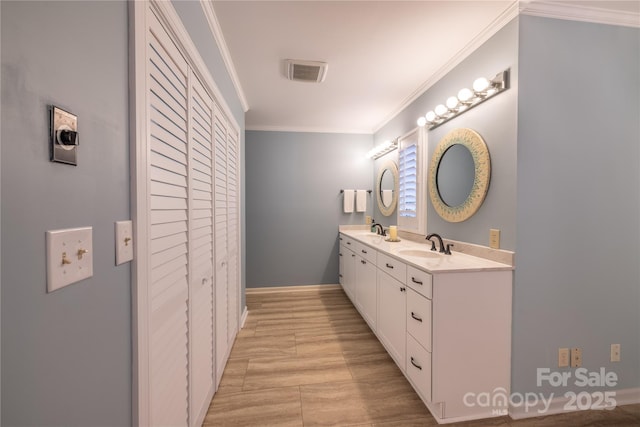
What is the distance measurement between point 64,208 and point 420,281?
1.58 meters

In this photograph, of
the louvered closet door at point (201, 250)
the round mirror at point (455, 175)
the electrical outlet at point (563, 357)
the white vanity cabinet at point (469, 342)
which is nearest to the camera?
the louvered closet door at point (201, 250)

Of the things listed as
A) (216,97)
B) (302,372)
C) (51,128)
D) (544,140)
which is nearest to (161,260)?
(51,128)

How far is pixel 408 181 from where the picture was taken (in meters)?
2.77

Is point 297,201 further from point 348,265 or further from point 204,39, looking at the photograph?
point 204,39

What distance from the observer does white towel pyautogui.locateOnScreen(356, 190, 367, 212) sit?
12.6 feet

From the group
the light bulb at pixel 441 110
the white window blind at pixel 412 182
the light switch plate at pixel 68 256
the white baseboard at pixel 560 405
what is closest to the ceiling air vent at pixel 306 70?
the light bulb at pixel 441 110

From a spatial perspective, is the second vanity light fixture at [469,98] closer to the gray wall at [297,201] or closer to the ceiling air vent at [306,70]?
the ceiling air vent at [306,70]

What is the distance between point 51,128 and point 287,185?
3300 millimetres

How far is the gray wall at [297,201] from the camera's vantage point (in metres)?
3.69

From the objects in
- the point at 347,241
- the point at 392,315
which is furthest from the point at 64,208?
the point at 347,241

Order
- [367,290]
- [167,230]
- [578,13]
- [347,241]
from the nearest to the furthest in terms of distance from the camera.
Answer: [167,230] → [578,13] → [367,290] → [347,241]

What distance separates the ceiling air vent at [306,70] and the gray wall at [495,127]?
3.50 feet

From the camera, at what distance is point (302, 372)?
1.92m

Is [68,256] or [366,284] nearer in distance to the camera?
[68,256]
